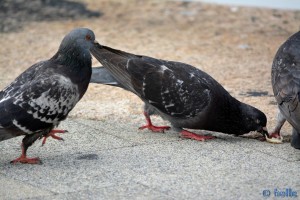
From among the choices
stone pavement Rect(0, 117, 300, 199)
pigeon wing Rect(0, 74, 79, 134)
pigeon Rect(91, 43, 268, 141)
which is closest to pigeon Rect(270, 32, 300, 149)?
stone pavement Rect(0, 117, 300, 199)

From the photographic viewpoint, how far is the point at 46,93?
19.0 ft

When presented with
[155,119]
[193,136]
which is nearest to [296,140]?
[193,136]

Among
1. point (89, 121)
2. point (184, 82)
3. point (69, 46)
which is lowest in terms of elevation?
point (89, 121)

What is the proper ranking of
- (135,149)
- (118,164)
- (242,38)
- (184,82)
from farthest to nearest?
(242,38)
(184,82)
(135,149)
(118,164)

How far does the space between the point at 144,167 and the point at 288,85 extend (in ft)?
5.27

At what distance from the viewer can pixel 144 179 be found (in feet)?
18.1

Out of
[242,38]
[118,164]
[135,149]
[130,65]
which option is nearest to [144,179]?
[118,164]

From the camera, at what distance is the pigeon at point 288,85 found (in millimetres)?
6168

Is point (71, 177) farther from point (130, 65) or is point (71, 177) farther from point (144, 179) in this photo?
point (130, 65)

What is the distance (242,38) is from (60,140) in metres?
5.21

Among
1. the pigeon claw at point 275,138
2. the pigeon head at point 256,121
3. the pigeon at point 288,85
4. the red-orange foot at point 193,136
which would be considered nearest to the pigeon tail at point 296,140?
the pigeon at point 288,85

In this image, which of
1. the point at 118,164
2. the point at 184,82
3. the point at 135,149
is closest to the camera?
the point at 118,164

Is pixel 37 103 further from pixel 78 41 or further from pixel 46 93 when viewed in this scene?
pixel 78 41

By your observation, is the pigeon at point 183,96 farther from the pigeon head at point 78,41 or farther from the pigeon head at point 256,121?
the pigeon head at point 78,41
